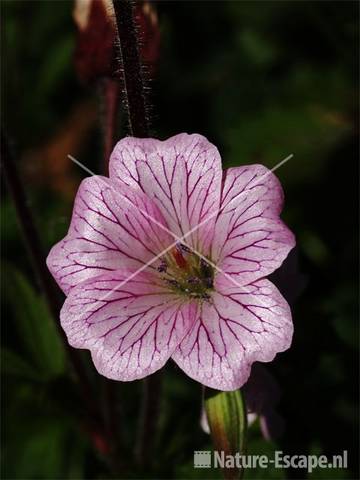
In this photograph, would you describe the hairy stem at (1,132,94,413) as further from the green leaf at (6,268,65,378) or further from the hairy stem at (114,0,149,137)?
the hairy stem at (114,0,149,137)

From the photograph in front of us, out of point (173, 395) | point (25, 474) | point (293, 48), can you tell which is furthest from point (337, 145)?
point (25, 474)

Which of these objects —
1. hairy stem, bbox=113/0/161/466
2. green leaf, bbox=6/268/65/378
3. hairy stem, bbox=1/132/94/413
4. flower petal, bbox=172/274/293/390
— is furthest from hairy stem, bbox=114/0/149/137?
green leaf, bbox=6/268/65/378

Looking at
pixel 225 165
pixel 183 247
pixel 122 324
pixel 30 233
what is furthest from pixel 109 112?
pixel 225 165

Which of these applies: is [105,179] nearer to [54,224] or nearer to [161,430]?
[54,224]

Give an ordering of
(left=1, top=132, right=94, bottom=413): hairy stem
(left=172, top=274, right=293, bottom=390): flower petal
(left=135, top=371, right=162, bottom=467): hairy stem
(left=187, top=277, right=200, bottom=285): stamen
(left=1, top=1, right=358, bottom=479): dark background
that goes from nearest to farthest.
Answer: (left=172, top=274, right=293, bottom=390): flower petal, (left=187, top=277, right=200, bottom=285): stamen, (left=135, top=371, right=162, bottom=467): hairy stem, (left=1, top=132, right=94, bottom=413): hairy stem, (left=1, top=1, right=358, bottom=479): dark background

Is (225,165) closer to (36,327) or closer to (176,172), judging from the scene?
(36,327)

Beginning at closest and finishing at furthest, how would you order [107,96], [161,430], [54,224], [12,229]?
[107,96]
[54,224]
[161,430]
[12,229]
